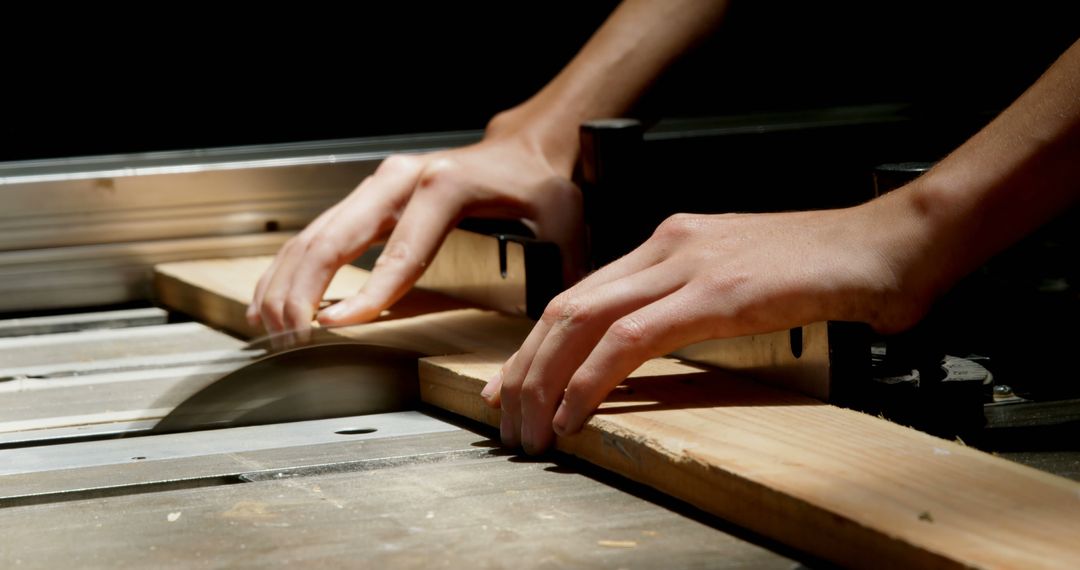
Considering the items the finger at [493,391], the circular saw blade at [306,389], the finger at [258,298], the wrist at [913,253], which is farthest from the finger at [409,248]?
the wrist at [913,253]

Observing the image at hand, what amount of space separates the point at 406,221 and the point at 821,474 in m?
0.92

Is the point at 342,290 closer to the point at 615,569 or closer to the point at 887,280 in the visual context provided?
the point at 887,280

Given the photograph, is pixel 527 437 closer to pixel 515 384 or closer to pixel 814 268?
pixel 515 384

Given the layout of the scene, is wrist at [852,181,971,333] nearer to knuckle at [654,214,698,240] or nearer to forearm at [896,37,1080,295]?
forearm at [896,37,1080,295]

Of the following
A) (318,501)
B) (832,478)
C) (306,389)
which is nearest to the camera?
(832,478)

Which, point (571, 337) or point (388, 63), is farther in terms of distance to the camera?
point (388, 63)

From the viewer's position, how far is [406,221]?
1734mm

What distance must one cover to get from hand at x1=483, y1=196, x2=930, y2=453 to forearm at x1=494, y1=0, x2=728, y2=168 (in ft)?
2.77

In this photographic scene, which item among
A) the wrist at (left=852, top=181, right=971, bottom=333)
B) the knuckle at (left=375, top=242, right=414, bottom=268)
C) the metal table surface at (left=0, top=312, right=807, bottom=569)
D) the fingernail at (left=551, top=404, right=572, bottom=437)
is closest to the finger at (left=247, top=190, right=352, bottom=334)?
the knuckle at (left=375, top=242, right=414, bottom=268)

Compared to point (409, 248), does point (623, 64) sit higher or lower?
higher

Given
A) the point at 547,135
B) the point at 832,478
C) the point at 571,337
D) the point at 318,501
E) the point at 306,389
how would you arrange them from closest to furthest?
1. the point at 832,478
2. the point at 318,501
3. the point at 571,337
4. the point at 306,389
5. the point at 547,135

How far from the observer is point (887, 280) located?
107 centimetres

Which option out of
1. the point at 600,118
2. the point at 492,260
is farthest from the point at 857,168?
the point at 492,260

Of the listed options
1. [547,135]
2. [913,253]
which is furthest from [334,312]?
[913,253]
